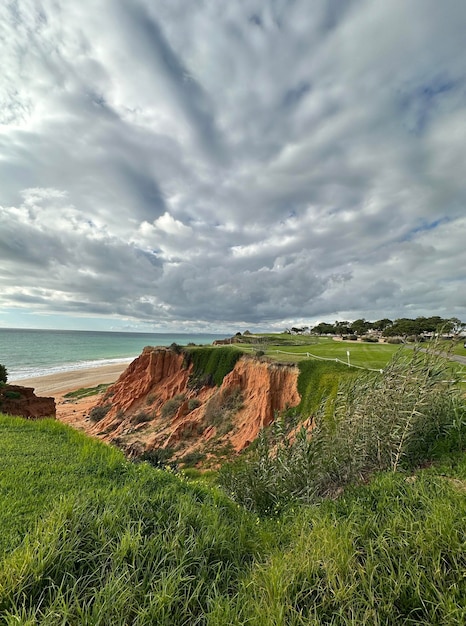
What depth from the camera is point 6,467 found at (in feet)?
14.3

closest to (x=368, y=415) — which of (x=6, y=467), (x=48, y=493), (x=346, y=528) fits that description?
(x=346, y=528)

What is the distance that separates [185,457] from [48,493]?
15.6 meters

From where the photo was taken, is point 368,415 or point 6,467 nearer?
point 6,467

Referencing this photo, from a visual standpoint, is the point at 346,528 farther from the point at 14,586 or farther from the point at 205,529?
the point at 14,586

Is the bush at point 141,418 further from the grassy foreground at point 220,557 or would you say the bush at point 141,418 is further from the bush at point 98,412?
the grassy foreground at point 220,557

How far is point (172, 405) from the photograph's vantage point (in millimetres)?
26484

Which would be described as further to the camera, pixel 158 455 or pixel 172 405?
pixel 172 405

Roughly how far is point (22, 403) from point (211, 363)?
15178 mm

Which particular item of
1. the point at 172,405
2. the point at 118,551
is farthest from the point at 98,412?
the point at 118,551

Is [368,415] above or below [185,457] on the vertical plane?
above

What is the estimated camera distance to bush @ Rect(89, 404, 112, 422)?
29.8 metres

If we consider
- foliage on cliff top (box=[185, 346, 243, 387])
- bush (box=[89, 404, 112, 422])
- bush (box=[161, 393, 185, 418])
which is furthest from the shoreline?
foliage on cliff top (box=[185, 346, 243, 387])

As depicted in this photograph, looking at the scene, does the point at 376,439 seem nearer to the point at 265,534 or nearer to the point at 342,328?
the point at 265,534

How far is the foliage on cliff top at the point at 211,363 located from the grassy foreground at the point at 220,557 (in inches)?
854
